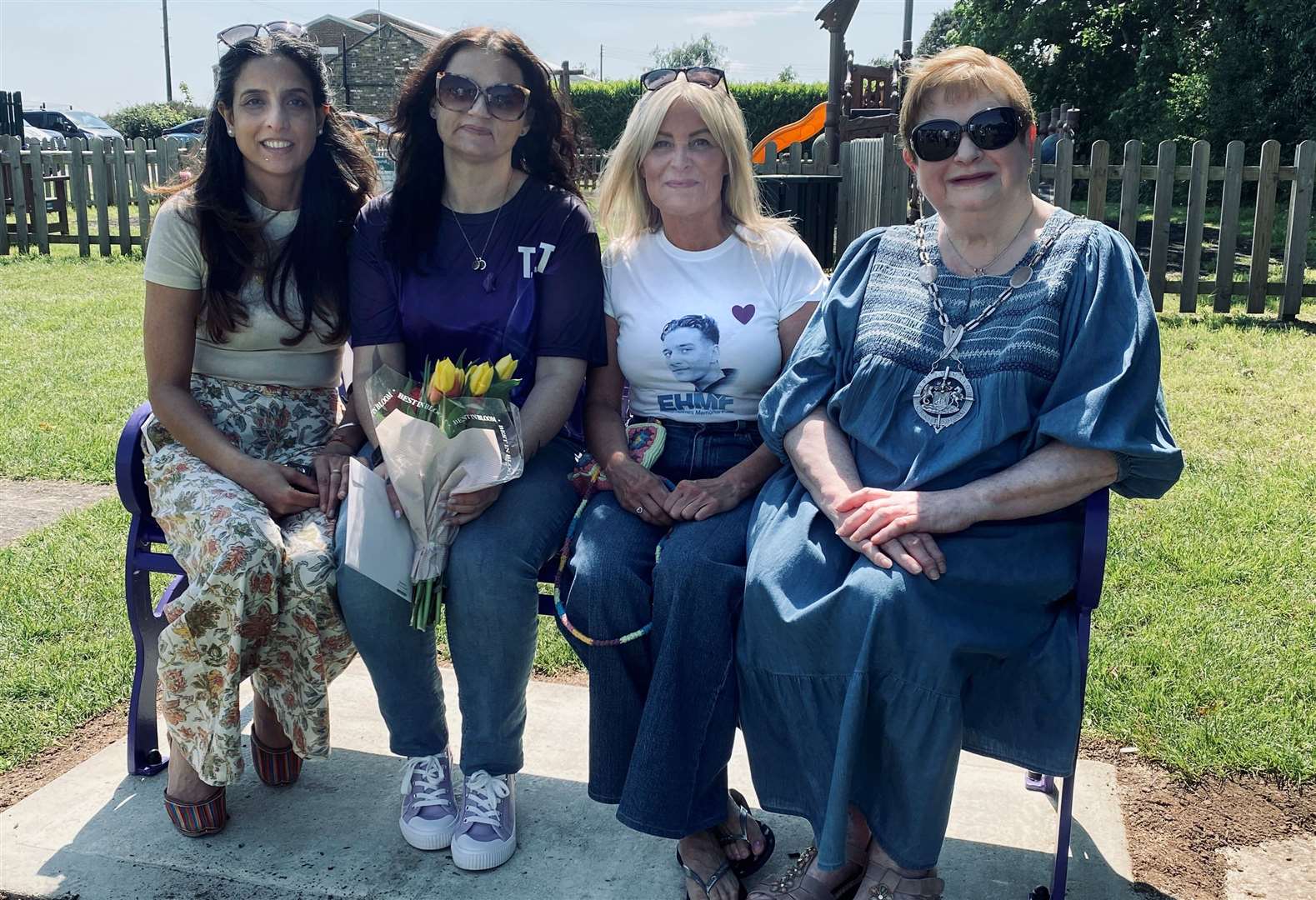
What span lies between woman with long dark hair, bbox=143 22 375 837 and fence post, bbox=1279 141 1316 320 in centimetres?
832

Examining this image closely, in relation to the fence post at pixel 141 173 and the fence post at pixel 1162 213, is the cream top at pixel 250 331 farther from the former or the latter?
the fence post at pixel 141 173

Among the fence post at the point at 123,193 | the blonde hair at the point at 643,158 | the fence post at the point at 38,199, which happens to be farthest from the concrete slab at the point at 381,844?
the fence post at the point at 38,199

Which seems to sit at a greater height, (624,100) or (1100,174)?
(624,100)

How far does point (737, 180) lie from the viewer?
312 cm

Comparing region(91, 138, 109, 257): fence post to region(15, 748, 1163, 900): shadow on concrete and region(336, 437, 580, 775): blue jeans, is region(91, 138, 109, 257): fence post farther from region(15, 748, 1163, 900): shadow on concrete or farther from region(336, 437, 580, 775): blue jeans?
region(336, 437, 580, 775): blue jeans

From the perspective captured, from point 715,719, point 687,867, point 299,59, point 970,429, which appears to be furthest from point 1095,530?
point 299,59

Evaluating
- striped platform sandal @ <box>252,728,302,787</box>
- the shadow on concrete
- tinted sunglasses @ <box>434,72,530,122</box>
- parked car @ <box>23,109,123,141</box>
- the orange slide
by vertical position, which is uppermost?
parked car @ <box>23,109,123,141</box>

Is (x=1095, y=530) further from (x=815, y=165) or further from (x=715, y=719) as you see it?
(x=815, y=165)

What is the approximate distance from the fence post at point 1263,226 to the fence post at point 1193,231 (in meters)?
0.40

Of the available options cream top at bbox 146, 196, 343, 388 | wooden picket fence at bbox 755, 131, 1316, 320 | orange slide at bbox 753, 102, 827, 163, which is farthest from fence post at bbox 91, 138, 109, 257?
cream top at bbox 146, 196, 343, 388

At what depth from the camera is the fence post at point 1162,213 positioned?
379 inches

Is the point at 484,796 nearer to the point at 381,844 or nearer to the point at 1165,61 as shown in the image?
the point at 381,844

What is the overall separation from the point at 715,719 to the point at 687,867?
0.36 m

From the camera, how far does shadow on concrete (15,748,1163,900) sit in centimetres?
260
